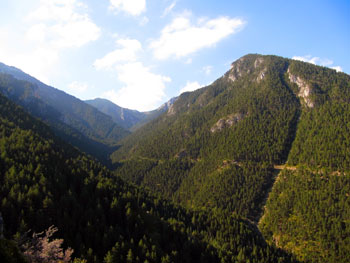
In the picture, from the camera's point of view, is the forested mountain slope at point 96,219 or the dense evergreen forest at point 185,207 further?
the dense evergreen forest at point 185,207

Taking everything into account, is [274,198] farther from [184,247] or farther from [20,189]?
[20,189]

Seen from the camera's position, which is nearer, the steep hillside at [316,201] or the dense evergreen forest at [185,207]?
the dense evergreen forest at [185,207]

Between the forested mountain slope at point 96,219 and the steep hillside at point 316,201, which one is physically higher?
the steep hillside at point 316,201

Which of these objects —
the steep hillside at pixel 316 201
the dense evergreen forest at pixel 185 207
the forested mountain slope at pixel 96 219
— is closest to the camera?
the forested mountain slope at pixel 96 219

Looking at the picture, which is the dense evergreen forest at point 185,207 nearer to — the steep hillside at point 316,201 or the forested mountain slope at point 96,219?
the forested mountain slope at point 96,219

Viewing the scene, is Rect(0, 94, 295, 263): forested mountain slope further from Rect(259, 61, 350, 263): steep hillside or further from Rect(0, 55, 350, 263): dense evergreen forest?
Rect(259, 61, 350, 263): steep hillside

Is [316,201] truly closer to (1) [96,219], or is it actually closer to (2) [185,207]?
(2) [185,207]

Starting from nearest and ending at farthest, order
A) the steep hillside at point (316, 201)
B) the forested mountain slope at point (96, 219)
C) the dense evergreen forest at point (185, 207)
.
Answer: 1. the forested mountain slope at point (96, 219)
2. the dense evergreen forest at point (185, 207)
3. the steep hillside at point (316, 201)

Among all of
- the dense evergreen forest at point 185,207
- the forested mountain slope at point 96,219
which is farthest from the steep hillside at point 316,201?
the forested mountain slope at point 96,219

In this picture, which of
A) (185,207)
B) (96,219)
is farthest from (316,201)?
(96,219)
